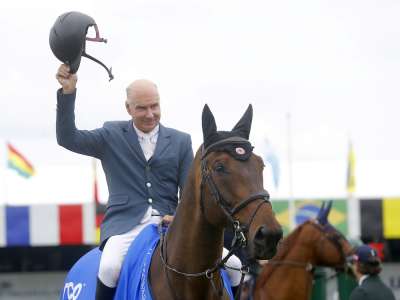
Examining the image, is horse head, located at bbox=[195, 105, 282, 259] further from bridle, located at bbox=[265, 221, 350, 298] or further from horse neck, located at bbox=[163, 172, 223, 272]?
bridle, located at bbox=[265, 221, 350, 298]

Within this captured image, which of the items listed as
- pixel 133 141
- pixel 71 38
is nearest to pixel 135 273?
pixel 133 141

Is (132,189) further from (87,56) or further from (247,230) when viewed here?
(247,230)

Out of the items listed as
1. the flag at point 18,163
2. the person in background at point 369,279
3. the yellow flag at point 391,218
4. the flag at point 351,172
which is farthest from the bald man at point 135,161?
the flag at point 351,172

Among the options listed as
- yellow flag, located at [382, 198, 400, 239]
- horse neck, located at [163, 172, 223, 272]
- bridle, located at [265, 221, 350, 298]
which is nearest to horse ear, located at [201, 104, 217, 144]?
horse neck, located at [163, 172, 223, 272]

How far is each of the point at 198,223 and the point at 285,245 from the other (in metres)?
5.52

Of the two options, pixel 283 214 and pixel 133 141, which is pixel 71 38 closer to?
pixel 133 141

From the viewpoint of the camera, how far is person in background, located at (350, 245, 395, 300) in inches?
367

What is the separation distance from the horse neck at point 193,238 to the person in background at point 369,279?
3944 millimetres

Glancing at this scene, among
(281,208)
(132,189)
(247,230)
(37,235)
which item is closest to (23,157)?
(37,235)

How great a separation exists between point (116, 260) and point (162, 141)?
899 mm

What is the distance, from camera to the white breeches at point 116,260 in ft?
20.1

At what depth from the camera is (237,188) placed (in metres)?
5.28

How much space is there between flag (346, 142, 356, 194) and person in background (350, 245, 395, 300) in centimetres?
1446

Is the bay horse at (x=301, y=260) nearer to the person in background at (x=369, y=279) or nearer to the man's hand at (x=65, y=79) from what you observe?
the person in background at (x=369, y=279)
